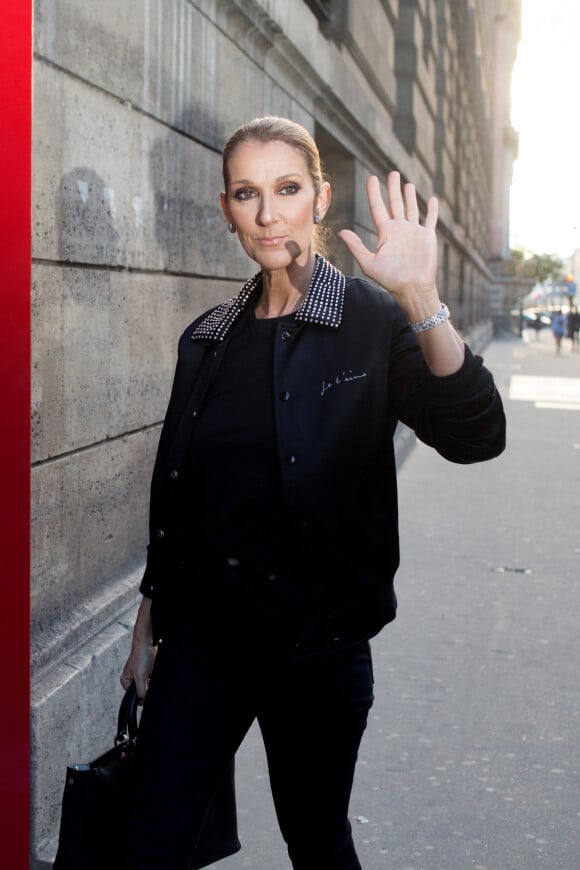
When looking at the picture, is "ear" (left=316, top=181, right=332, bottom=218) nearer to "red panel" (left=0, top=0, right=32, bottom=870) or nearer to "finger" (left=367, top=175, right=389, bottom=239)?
"finger" (left=367, top=175, right=389, bottom=239)

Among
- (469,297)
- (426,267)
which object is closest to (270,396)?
(426,267)

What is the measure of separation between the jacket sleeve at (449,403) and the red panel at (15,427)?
1076mm

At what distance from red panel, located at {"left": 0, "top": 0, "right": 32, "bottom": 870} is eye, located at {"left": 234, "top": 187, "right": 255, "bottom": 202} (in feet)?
2.27

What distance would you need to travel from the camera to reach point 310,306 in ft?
7.63

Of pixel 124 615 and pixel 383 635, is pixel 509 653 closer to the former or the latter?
pixel 383 635

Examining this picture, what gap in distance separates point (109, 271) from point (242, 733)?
233 centimetres

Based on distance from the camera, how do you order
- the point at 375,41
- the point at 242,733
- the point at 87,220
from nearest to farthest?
the point at 242,733 < the point at 87,220 < the point at 375,41

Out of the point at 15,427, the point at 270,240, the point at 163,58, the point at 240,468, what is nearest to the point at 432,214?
the point at 270,240

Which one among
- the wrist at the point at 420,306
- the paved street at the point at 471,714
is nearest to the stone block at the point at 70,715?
the paved street at the point at 471,714

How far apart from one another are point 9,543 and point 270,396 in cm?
104

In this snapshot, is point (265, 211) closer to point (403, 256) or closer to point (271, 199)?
point (271, 199)

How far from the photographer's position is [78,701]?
3715 mm

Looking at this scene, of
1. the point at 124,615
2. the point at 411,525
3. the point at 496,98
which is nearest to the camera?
the point at 124,615

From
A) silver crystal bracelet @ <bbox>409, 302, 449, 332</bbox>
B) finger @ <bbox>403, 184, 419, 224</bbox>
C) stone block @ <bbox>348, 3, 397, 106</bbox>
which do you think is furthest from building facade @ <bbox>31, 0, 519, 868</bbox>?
stone block @ <bbox>348, 3, 397, 106</bbox>
